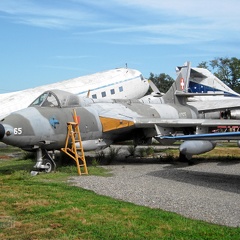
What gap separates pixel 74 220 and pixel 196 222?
179 cm

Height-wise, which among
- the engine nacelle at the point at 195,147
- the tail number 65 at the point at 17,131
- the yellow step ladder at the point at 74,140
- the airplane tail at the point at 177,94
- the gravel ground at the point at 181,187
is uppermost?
the airplane tail at the point at 177,94

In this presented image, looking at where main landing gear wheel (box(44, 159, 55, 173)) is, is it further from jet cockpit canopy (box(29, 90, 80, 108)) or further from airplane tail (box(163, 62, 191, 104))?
airplane tail (box(163, 62, 191, 104))

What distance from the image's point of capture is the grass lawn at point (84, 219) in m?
5.72

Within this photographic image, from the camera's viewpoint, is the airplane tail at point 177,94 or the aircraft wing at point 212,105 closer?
the airplane tail at point 177,94

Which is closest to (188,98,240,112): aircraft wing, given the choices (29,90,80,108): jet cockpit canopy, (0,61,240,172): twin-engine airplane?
(0,61,240,172): twin-engine airplane

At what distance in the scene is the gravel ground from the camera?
24.4 ft

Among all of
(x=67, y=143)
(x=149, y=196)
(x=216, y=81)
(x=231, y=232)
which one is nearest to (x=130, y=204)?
(x=149, y=196)

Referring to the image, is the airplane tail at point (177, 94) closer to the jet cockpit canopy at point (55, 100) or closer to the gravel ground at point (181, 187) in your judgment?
the gravel ground at point (181, 187)

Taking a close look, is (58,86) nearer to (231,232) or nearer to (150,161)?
(150,161)

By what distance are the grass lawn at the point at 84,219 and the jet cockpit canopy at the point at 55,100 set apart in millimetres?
4914

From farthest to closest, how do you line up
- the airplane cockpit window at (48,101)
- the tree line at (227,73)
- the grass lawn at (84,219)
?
the tree line at (227,73) < the airplane cockpit window at (48,101) < the grass lawn at (84,219)

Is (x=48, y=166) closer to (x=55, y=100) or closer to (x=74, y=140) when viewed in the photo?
(x=74, y=140)

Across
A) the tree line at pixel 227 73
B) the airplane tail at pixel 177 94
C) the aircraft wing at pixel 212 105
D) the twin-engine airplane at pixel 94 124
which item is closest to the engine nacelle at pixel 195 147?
the twin-engine airplane at pixel 94 124

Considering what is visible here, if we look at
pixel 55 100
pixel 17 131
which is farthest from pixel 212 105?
pixel 17 131
